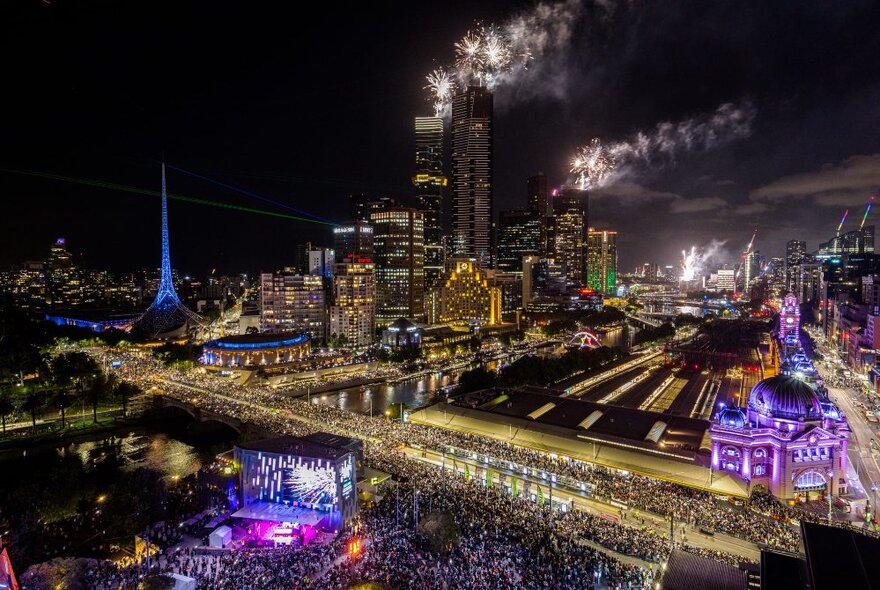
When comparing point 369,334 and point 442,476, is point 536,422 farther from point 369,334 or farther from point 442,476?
point 369,334

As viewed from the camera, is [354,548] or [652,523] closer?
[354,548]

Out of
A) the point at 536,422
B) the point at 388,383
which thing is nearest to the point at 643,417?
the point at 536,422

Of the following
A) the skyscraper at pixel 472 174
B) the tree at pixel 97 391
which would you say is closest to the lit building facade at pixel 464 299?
the skyscraper at pixel 472 174

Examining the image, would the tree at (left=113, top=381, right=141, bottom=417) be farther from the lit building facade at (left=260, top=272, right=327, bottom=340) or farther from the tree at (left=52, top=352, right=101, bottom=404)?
the lit building facade at (left=260, top=272, right=327, bottom=340)

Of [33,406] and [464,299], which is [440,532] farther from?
[464,299]

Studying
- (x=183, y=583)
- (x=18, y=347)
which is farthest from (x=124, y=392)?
(x=183, y=583)

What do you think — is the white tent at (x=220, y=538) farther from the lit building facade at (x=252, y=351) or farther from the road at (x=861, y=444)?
the lit building facade at (x=252, y=351)
